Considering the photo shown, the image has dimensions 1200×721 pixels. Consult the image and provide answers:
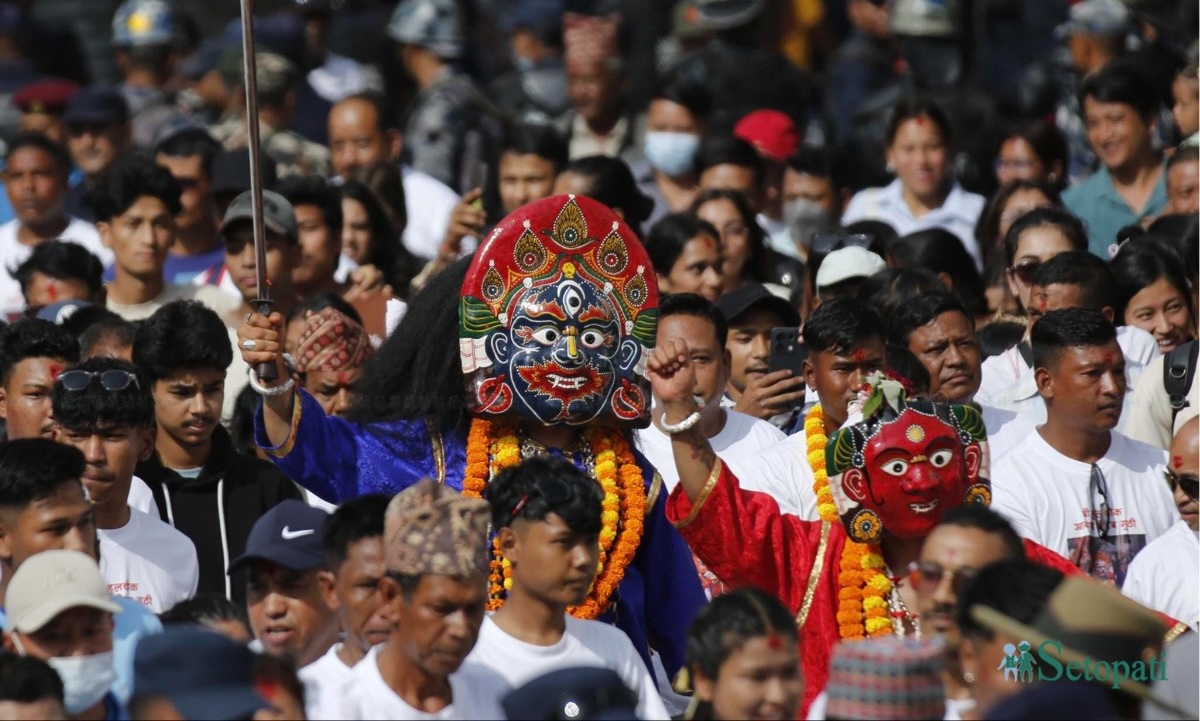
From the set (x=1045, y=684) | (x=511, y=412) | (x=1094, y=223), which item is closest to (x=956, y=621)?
(x=1045, y=684)

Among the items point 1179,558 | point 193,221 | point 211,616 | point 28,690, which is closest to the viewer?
point 28,690

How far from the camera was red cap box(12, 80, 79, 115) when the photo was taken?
44.2 feet

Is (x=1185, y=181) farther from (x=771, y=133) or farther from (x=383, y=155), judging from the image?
(x=383, y=155)

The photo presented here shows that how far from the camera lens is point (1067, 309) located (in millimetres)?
8258

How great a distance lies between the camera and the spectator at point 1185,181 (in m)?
10.7

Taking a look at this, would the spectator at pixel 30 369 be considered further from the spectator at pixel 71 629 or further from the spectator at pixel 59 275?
the spectator at pixel 71 629

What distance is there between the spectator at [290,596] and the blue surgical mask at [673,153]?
5703mm

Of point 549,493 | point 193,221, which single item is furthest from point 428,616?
point 193,221

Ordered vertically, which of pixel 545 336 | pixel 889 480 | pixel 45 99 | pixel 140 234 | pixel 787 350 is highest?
pixel 45 99

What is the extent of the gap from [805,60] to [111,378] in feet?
26.9

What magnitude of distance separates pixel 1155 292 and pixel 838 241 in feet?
4.45

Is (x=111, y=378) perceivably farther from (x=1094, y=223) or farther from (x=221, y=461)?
(x=1094, y=223)

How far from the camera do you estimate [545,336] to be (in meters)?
7.04

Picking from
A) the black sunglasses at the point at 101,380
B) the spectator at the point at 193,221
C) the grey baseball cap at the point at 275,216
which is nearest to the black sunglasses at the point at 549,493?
the black sunglasses at the point at 101,380
